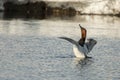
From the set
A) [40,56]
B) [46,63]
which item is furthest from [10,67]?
[40,56]

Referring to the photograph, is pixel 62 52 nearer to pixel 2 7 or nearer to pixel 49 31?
pixel 49 31

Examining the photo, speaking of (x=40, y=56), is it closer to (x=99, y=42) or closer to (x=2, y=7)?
(x=99, y=42)

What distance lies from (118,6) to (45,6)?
7.10 metres

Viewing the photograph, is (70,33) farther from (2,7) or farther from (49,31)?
(2,7)

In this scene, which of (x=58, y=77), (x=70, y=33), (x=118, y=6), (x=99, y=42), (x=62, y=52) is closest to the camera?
(x=58, y=77)

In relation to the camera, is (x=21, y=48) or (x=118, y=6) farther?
(x=118, y=6)

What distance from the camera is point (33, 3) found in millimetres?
59812

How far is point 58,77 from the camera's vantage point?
17969 millimetres

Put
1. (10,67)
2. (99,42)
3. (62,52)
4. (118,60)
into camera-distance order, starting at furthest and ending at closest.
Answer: (99,42), (62,52), (118,60), (10,67)

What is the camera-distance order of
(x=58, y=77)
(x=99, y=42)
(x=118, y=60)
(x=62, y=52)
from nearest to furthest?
(x=58, y=77) < (x=118, y=60) < (x=62, y=52) < (x=99, y=42)

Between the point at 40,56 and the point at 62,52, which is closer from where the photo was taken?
the point at 40,56

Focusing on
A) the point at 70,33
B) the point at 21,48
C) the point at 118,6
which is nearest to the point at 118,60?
the point at 21,48

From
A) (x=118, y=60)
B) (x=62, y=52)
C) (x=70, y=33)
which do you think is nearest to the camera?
(x=118, y=60)

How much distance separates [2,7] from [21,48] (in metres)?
34.9
